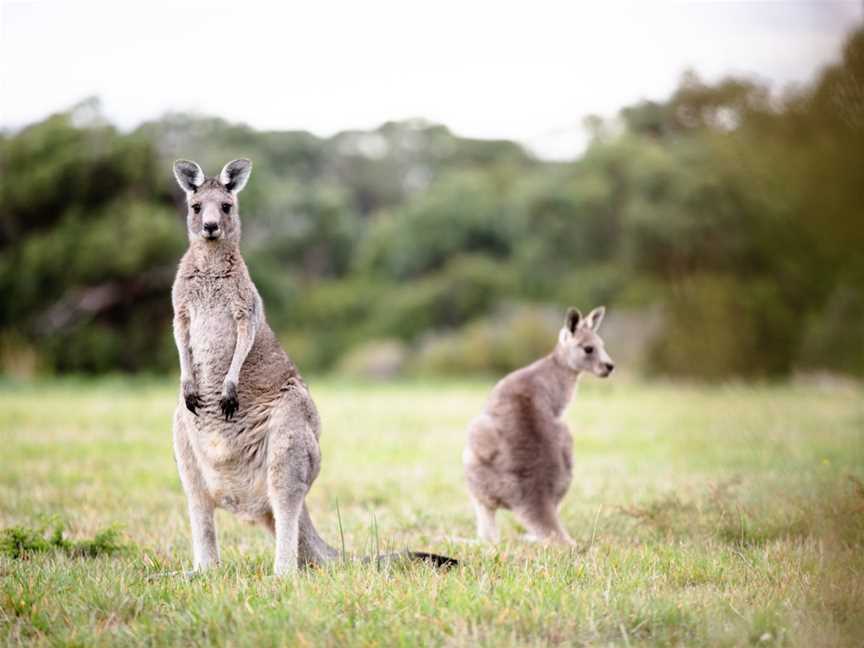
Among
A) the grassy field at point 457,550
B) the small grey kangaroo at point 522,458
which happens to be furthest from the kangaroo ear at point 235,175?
the small grey kangaroo at point 522,458

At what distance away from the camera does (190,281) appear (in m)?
4.34

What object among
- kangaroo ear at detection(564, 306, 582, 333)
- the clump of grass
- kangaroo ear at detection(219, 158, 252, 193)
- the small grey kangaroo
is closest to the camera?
kangaroo ear at detection(219, 158, 252, 193)

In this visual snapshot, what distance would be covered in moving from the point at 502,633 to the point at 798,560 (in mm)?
1813

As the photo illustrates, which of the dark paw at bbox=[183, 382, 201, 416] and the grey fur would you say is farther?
the dark paw at bbox=[183, 382, 201, 416]

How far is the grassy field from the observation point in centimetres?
322

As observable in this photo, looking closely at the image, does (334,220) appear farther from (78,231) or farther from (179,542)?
(179,542)

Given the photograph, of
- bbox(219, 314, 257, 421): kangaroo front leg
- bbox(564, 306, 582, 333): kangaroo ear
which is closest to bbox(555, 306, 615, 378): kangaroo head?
bbox(564, 306, 582, 333): kangaroo ear

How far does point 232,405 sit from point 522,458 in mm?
1845

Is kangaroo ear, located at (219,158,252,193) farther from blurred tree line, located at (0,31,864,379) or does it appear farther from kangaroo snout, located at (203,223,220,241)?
blurred tree line, located at (0,31,864,379)

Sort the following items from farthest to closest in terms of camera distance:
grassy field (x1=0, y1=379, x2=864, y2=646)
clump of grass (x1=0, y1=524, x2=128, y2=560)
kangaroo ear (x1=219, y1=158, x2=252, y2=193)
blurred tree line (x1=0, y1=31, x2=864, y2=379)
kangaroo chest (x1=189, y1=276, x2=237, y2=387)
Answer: blurred tree line (x1=0, y1=31, x2=864, y2=379) → clump of grass (x1=0, y1=524, x2=128, y2=560) → kangaroo ear (x1=219, y1=158, x2=252, y2=193) → kangaroo chest (x1=189, y1=276, x2=237, y2=387) → grassy field (x1=0, y1=379, x2=864, y2=646)

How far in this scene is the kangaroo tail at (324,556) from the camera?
161 inches

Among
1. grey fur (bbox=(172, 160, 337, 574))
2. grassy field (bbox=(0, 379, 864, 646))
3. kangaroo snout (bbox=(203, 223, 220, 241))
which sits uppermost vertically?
kangaroo snout (bbox=(203, 223, 220, 241))

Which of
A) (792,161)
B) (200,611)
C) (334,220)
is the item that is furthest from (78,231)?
(200,611)

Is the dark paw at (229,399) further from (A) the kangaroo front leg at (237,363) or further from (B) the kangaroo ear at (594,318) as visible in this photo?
(B) the kangaroo ear at (594,318)
